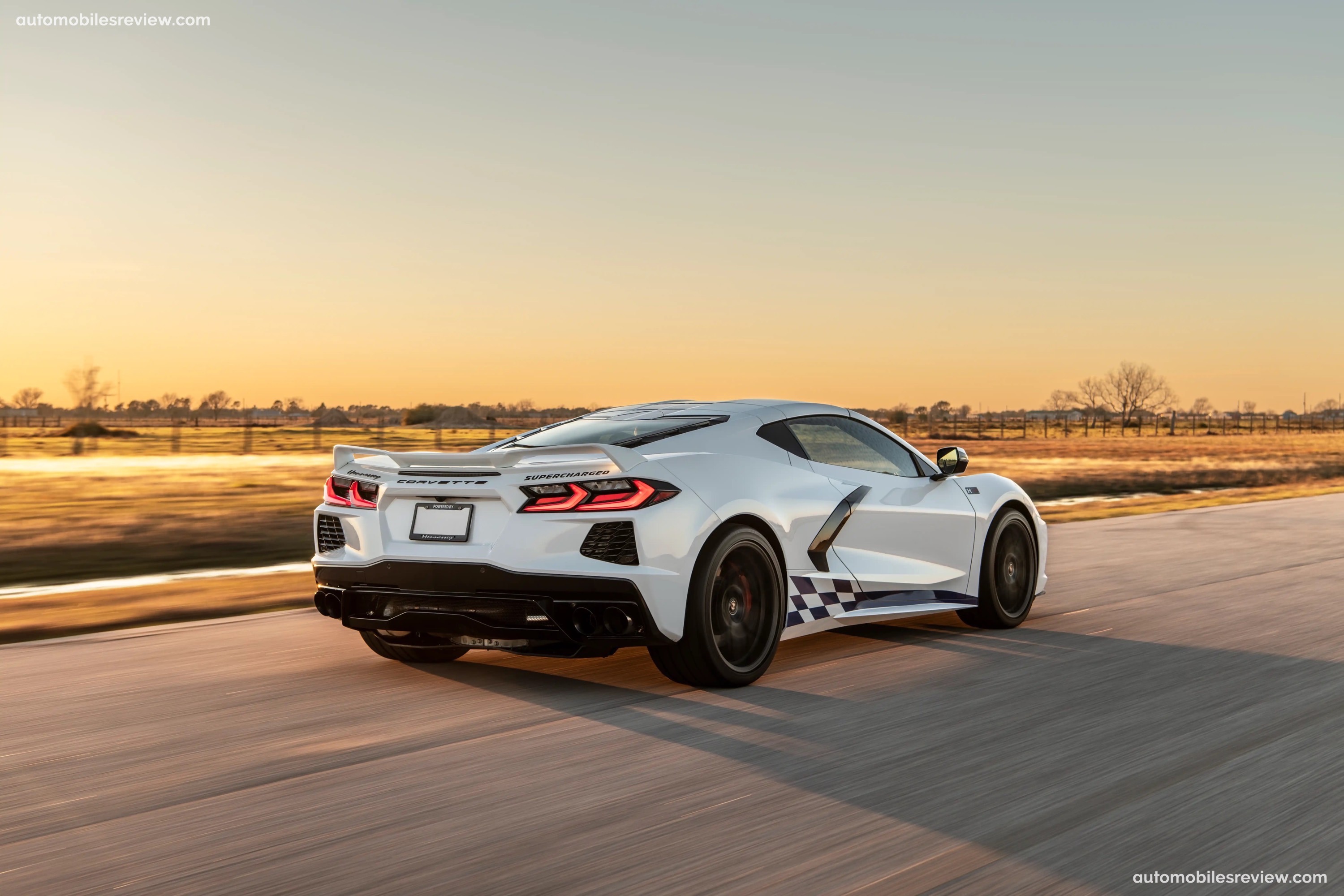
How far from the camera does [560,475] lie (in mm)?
5715

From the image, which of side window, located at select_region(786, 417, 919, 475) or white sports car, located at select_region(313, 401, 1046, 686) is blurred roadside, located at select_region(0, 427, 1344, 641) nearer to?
white sports car, located at select_region(313, 401, 1046, 686)

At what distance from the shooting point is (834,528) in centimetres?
675

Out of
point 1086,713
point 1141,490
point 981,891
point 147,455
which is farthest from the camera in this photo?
point 147,455

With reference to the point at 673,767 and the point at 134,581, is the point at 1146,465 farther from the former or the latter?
the point at 673,767

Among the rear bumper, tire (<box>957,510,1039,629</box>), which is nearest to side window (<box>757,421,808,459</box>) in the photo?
the rear bumper

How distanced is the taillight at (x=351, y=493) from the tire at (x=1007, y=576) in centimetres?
386

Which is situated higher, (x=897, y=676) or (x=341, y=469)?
(x=341, y=469)

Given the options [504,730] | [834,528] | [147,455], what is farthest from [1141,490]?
[147,455]

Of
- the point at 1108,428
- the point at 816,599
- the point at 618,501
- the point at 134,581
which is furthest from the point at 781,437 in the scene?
the point at 1108,428

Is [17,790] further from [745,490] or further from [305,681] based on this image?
[745,490]

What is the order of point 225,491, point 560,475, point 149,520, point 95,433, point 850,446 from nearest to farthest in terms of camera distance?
point 560,475 < point 850,446 < point 149,520 < point 225,491 < point 95,433

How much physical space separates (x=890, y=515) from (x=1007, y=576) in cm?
143

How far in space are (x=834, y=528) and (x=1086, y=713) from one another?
167cm

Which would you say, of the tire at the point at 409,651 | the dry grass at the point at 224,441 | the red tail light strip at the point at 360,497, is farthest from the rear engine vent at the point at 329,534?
the dry grass at the point at 224,441
